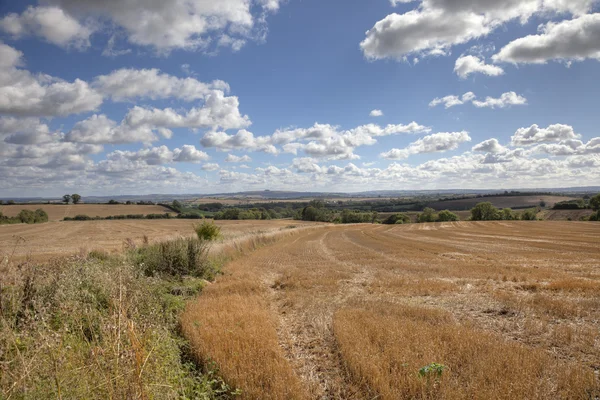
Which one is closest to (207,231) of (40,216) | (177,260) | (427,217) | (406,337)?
(177,260)

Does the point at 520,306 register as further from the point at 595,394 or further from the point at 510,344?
the point at 595,394

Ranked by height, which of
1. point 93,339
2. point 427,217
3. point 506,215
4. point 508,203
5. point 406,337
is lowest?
point 427,217

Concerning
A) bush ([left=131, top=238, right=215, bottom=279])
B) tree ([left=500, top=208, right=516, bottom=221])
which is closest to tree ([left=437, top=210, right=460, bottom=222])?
tree ([left=500, top=208, right=516, bottom=221])

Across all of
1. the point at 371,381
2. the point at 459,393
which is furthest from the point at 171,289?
the point at 459,393

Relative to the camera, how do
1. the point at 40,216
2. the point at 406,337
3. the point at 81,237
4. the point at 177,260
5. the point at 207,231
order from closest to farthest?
the point at 406,337
the point at 177,260
the point at 207,231
the point at 81,237
the point at 40,216

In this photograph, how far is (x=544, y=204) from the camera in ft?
482

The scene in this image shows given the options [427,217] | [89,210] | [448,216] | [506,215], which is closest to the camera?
[506,215]

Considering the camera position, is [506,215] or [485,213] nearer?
[485,213]

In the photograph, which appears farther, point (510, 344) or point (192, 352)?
point (192, 352)

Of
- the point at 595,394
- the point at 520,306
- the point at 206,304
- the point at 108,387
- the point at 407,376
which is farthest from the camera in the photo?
the point at 206,304

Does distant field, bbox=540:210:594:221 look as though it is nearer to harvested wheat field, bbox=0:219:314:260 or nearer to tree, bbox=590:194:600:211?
tree, bbox=590:194:600:211

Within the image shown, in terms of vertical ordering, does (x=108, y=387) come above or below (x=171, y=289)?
above

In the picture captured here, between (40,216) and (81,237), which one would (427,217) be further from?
(40,216)

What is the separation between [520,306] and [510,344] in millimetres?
3471
